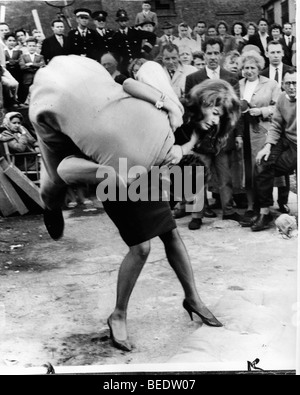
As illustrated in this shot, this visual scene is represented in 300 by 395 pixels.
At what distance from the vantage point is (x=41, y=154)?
3.94 meters

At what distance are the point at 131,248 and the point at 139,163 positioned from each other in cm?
50

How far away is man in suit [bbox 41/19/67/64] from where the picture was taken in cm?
385

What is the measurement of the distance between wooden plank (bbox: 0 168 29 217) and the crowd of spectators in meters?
0.43

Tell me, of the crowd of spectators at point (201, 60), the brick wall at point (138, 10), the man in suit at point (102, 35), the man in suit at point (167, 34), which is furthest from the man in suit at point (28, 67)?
the man in suit at point (167, 34)

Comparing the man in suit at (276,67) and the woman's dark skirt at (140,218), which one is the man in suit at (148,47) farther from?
the woman's dark skirt at (140,218)

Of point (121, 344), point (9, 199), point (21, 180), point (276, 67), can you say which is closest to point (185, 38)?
point (276, 67)

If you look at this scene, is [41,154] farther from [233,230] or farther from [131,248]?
[233,230]

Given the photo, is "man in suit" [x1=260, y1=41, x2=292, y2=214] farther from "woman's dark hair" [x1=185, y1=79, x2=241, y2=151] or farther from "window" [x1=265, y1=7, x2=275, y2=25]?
"woman's dark hair" [x1=185, y1=79, x2=241, y2=151]

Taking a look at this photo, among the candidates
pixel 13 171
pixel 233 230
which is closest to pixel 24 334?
pixel 13 171

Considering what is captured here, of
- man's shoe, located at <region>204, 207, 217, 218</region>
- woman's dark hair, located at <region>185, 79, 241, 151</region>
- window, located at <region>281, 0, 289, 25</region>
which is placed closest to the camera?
window, located at <region>281, 0, 289, 25</region>

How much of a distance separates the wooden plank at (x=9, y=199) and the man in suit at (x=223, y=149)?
1.01m

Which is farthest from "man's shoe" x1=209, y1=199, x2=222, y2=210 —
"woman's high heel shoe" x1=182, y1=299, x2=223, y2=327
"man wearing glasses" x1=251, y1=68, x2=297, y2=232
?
"woman's high heel shoe" x1=182, y1=299, x2=223, y2=327

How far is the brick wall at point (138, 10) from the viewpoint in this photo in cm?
382

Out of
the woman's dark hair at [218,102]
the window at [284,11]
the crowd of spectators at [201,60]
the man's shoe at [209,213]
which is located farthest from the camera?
the man's shoe at [209,213]
